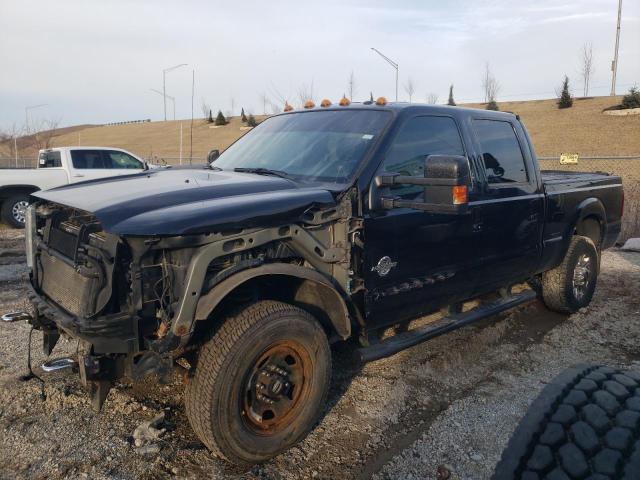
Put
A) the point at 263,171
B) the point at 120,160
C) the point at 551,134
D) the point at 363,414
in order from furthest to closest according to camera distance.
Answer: the point at 551,134, the point at 120,160, the point at 263,171, the point at 363,414

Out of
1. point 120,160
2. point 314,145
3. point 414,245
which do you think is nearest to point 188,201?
point 314,145

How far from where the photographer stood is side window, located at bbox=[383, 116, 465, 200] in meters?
3.72

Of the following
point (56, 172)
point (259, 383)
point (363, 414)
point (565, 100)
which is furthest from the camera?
point (565, 100)

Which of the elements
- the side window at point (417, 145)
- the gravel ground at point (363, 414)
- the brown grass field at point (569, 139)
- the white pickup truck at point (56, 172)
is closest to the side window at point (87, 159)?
the white pickup truck at point (56, 172)

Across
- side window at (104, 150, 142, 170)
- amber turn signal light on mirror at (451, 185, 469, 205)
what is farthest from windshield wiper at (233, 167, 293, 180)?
side window at (104, 150, 142, 170)

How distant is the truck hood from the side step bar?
113 cm

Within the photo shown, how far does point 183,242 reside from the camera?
2701mm

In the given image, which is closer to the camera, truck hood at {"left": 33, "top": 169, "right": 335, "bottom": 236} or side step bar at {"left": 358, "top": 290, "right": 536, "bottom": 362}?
truck hood at {"left": 33, "top": 169, "right": 335, "bottom": 236}

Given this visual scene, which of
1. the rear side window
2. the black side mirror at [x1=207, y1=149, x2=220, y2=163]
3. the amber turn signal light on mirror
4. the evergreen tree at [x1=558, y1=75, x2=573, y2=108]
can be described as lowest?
the rear side window

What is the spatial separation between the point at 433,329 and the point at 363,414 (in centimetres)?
91

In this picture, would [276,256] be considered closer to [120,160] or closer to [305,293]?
[305,293]

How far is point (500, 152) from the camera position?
475 centimetres

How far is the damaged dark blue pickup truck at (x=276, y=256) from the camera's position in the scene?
2.76 meters

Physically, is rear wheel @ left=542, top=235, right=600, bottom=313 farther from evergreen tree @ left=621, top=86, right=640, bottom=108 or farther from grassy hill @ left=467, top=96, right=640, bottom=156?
evergreen tree @ left=621, top=86, right=640, bottom=108
